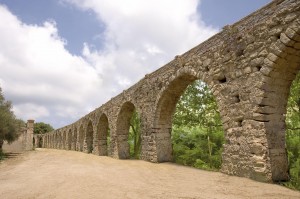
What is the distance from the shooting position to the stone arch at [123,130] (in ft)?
48.3

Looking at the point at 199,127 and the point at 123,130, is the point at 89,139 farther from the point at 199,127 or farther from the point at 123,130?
the point at 199,127

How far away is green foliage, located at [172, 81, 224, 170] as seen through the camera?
14938mm

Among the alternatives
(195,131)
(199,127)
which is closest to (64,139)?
(195,131)

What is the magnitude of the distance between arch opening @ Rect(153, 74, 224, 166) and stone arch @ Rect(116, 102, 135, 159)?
8.38 ft

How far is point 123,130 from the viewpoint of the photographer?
15.1 metres

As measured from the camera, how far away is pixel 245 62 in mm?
6680

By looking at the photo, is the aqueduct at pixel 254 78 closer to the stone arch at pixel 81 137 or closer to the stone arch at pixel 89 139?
the stone arch at pixel 89 139

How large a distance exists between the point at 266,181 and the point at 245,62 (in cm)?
285

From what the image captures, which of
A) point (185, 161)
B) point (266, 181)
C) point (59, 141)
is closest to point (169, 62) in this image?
point (266, 181)

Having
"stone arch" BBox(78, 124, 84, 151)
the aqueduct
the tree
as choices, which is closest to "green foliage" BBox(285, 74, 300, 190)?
the aqueduct

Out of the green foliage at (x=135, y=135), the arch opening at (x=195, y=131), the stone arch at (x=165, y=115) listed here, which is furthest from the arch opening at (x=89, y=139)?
the stone arch at (x=165, y=115)

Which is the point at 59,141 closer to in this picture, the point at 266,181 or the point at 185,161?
the point at 185,161

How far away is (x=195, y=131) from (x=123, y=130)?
576cm

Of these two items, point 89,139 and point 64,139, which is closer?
point 89,139
